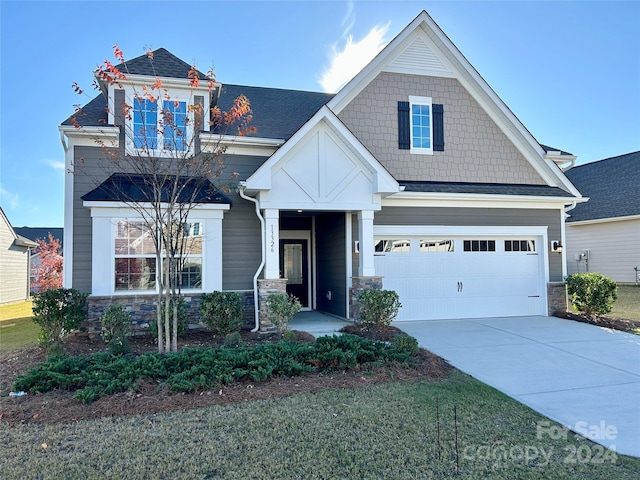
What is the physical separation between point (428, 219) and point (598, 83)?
9.93 metres

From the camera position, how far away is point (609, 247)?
66.0 ft

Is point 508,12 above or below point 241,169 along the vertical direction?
above

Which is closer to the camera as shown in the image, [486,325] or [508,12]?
[486,325]

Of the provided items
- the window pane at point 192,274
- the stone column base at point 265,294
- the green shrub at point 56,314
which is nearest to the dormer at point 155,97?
the window pane at point 192,274

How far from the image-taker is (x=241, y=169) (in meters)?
10.5

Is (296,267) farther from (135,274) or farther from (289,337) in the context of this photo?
(289,337)

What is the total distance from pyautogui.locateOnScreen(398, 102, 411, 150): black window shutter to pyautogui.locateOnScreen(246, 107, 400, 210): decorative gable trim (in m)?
1.98

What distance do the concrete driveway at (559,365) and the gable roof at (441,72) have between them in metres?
4.75

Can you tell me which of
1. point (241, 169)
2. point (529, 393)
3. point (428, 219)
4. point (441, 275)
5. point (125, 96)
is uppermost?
point (125, 96)

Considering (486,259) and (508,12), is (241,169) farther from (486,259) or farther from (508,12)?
(508,12)

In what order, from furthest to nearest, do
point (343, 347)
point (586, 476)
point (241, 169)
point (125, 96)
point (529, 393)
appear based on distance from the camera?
point (241, 169) < point (125, 96) < point (343, 347) < point (529, 393) < point (586, 476)

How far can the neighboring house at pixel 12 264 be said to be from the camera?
20.3 metres

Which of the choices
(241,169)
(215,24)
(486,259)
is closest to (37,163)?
(215,24)

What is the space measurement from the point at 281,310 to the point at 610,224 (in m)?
19.0
